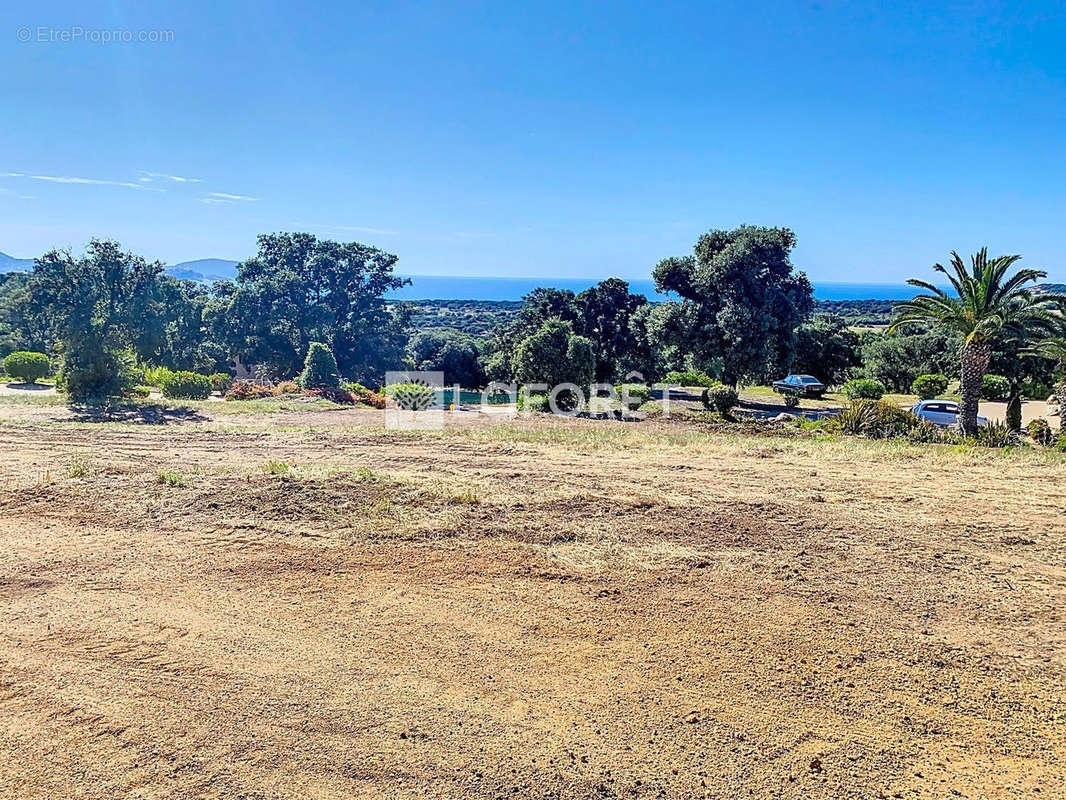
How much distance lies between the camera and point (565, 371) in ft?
76.5

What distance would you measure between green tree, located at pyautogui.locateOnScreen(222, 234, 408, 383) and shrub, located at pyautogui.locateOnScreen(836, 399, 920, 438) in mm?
30930

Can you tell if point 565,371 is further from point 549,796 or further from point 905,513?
point 549,796

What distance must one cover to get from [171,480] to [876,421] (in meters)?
15.9

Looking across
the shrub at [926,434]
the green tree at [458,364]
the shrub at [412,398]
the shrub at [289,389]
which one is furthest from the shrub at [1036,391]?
the shrub at [289,389]

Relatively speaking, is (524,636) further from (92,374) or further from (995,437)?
(92,374)

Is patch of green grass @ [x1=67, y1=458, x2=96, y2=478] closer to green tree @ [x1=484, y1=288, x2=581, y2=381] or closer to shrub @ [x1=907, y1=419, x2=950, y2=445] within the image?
shrub @ [x1=907, y1=419, x2=950, y2=445]

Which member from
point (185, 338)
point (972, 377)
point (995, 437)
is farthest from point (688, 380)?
point (185, 338)

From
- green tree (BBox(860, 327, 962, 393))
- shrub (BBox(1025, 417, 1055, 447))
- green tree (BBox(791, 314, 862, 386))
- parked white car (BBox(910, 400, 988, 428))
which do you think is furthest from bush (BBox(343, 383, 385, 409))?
green tree (BBox(860, 327, 962, 393))

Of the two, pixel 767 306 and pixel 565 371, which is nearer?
pixel 565 371

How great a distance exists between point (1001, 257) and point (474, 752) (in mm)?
18231

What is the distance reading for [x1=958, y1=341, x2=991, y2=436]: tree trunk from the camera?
16.3 m

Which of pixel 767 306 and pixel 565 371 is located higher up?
pixel 767 306

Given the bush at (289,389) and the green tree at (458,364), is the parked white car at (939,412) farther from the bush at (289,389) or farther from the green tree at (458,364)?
the green tree at (458,364)

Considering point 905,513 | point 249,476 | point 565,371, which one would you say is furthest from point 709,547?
point 565,371
